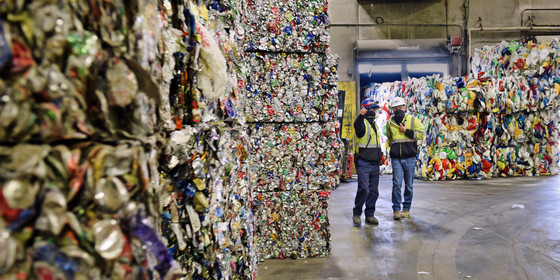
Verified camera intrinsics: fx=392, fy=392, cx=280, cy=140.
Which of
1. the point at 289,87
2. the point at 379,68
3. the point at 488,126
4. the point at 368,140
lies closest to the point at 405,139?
the point at 368,140

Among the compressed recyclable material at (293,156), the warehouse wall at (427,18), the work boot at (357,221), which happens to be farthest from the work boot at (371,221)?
the warehouse wall at (427,18)

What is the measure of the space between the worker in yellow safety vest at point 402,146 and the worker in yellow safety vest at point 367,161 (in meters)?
0.48

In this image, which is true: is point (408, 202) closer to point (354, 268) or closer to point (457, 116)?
point (354, 268)

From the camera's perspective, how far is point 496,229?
484cm

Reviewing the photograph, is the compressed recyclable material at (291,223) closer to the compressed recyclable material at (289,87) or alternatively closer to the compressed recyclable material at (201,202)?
the compressed recyclable material at (289,87)

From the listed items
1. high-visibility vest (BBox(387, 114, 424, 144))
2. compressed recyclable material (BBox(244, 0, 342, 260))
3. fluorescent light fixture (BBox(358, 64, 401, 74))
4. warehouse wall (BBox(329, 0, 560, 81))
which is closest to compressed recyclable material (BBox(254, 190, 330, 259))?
compressed recyclable material (BBox(244, 0, 342, 260))

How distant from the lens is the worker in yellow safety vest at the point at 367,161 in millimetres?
5066

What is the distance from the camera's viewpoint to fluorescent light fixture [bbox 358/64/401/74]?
13602mm

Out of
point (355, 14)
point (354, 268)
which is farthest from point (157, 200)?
point (355, 14)

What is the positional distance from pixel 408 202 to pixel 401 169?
20.3 inches

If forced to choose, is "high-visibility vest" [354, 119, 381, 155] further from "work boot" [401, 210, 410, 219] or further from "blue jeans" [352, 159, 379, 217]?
"work boot" [401, 210, 410, 219]

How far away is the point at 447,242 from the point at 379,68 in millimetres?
10188

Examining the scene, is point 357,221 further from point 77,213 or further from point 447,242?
point 77,213

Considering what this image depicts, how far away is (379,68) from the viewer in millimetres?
13750
